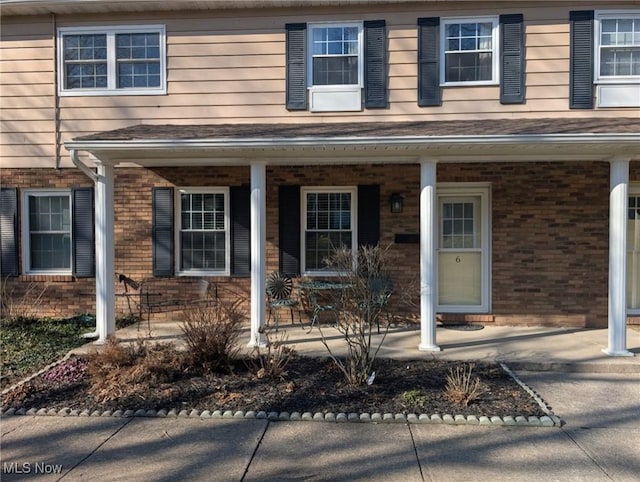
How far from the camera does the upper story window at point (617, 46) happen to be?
7.33 meters

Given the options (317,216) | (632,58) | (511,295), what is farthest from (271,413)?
(632,58)

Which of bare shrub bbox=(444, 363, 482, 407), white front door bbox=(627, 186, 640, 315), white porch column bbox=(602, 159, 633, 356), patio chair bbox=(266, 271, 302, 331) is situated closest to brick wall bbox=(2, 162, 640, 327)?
patio chair bbox=(266, 271, 302, 331)

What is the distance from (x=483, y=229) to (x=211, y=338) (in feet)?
16.6

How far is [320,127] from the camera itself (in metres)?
7.08

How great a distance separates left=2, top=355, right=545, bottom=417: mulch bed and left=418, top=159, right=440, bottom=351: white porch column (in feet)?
3.03

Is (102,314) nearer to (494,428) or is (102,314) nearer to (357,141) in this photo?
(357,141)

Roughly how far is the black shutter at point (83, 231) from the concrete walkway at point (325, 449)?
4321 mm

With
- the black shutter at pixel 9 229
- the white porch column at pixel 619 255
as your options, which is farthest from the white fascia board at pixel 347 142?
the black shutter at pixel 9 229

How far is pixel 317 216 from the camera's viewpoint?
26.5ft

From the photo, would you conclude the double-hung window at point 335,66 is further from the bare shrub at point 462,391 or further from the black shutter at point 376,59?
the bare shrub at point 462,391

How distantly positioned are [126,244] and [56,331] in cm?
183

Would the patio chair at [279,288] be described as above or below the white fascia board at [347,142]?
below

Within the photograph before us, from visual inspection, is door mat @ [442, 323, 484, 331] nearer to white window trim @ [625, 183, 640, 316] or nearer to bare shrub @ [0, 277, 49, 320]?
white window trim @ [625, 183, 640, 316]

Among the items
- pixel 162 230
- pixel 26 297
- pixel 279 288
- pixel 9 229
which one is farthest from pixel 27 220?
pixel 279 288
